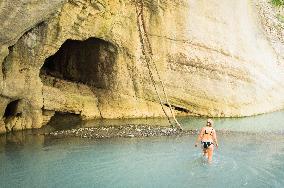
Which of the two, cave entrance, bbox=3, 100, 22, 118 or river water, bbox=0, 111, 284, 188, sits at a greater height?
cave entrance, bbox=3, 100, 22, 118

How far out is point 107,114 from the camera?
90.3ft

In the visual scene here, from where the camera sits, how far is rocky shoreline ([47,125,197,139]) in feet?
75.0

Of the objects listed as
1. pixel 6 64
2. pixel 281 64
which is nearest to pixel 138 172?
pixel 6 64

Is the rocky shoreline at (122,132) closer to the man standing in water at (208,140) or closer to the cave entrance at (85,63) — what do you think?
the cave entrance at (85,63)

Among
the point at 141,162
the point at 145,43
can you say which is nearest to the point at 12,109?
the point at 145,43

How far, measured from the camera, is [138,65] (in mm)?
27031

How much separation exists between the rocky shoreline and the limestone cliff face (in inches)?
96.1

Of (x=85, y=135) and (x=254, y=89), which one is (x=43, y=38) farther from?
(x=254, y=89)

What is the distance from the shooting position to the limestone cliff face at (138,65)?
2406 centimetres

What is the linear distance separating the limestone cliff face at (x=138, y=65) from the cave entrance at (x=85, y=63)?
58 millimetres

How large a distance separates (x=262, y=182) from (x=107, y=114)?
43.8ft

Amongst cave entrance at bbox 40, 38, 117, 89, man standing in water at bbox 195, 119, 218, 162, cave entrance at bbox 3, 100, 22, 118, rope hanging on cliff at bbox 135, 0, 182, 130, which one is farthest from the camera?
cave entrance at bbox 40, 38, 117, 89

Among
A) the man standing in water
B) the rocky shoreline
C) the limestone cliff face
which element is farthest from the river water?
the limestone cliff face

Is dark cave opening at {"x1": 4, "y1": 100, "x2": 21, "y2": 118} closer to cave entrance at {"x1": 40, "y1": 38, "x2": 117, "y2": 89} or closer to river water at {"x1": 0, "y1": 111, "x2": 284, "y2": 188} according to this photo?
river water at {"x1": 0, "y1": 111, "x2": 284, "y2": 188}
